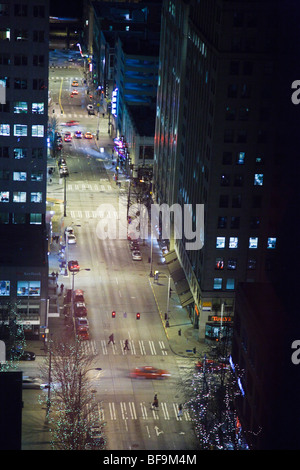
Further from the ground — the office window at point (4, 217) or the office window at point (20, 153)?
the office window at point (20, 153)

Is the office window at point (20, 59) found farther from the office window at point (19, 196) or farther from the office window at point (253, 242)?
the office window at point (253, 242)

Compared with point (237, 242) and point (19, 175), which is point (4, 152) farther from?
point (237, 242)

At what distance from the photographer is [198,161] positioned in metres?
186

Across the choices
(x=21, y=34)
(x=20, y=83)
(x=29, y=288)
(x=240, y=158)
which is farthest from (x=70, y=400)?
(x=21, y=34)

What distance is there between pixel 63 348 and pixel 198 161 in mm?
40035

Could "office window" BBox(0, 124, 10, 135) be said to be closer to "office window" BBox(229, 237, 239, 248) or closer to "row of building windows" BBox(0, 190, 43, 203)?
"row of building windows" BBox(0, 190, 43, 203)

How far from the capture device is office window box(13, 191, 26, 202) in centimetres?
19012

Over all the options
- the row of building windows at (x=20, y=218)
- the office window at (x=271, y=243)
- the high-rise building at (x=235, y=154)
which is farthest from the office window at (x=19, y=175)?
the office window at (x=271, y=243)

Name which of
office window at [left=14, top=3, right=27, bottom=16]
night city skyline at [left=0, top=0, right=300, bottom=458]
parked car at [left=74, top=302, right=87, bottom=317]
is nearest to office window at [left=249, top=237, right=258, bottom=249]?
night city skyline at [left=0, top=0, right=300, bottom=458]

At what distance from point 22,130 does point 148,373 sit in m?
44.3

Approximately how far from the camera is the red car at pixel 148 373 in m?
166

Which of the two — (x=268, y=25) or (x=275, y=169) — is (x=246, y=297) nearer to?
(x=275, y=169)

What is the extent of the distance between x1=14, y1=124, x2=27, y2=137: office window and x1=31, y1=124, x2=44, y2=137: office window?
123 centimetres

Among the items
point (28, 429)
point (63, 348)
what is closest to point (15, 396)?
point (28, 429)
